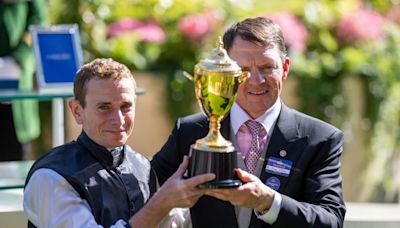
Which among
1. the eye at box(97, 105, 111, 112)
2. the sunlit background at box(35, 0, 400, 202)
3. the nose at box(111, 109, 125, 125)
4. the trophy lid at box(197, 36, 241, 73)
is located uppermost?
the trophy lid at box(197, 36, 241, 73)

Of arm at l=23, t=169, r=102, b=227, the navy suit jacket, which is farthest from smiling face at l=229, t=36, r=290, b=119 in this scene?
arm at l=23, t=169, r=102, b=227

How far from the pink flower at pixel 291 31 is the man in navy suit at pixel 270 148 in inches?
173

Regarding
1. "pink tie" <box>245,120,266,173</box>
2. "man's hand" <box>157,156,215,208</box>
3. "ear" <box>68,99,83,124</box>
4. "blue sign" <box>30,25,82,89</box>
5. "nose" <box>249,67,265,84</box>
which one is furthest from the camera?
"blue sign" <box>30,25,82,89</box>

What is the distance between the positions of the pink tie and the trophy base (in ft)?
1.14

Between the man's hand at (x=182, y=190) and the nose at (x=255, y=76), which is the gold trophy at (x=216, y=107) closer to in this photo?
the man's hand at (x=182, y=190)

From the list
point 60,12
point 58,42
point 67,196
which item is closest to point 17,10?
point 58,42

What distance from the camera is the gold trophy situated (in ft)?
9.74

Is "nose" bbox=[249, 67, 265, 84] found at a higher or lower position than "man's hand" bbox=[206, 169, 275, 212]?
higher

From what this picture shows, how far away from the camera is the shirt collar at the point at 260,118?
133 inches

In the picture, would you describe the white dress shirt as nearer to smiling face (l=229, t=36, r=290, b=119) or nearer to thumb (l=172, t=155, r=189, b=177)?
smiling face (l=229, t=36, r=290, b=119)

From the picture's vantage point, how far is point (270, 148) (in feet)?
11.0

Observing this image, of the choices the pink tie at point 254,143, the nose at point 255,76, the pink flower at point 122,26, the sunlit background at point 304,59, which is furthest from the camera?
the pink flower at point 122,26

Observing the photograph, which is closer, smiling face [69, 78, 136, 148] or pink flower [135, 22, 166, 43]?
smiling face [69, 78, 136, 148]

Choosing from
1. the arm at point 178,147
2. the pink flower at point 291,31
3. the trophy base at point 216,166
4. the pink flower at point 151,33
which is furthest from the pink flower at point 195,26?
the trophy base at point 216,166
